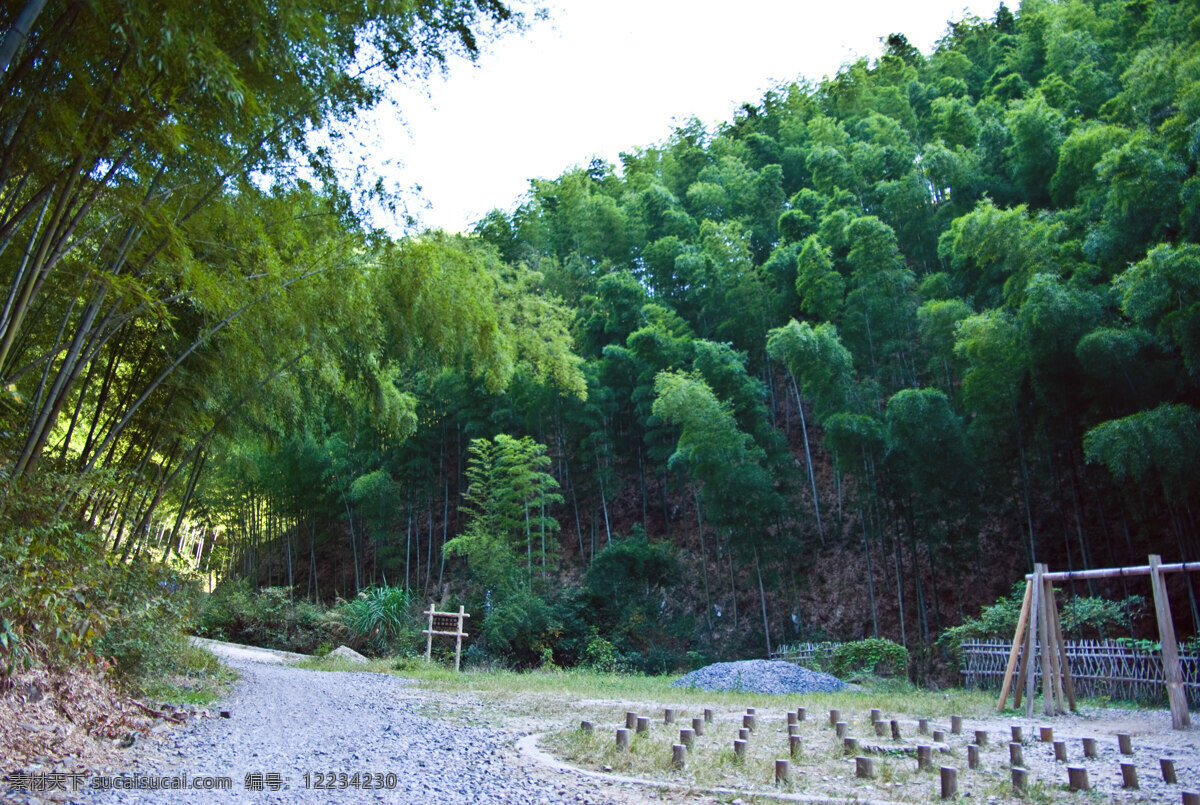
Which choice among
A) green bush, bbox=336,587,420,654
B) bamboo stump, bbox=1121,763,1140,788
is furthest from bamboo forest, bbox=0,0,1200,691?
bamboo stump, bbox=1121,763,1140,788

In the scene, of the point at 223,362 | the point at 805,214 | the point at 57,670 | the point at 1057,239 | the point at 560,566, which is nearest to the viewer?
the point at 57,670

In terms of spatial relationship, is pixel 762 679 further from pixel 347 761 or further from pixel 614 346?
pixel 614 346

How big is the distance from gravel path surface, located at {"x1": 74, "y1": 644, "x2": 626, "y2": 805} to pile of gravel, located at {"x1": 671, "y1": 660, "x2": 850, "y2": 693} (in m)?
3.85

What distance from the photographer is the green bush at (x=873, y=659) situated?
8.88m

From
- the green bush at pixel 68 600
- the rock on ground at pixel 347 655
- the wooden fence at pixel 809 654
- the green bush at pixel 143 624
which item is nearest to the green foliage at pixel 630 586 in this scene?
the wooden fence at pixel 809 654

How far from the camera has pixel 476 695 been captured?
20.1 feet

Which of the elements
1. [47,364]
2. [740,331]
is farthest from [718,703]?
[740,331]

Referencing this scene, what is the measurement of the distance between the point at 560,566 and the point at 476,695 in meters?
8.93

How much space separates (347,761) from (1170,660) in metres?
4.84

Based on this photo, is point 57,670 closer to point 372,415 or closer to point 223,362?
point 223,362

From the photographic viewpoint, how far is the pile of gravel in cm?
735

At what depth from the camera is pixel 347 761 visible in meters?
2.94

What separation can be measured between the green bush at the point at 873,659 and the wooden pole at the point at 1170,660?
4414mm

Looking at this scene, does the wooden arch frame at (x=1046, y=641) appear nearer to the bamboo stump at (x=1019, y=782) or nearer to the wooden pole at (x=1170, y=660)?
the wooden pole at (x=1170, y=660)
